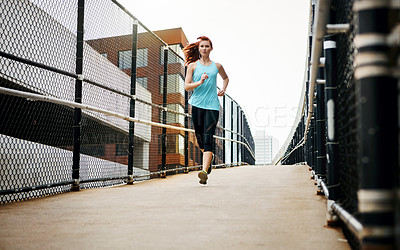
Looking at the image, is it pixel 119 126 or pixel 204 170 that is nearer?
pixel 204 170

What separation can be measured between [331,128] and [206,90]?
3086 millimetres

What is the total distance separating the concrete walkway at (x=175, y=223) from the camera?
73.2 inches

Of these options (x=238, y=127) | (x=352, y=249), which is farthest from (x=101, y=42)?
(x=238, y=127)

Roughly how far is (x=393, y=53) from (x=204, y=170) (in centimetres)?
398

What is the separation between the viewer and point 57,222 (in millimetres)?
2459

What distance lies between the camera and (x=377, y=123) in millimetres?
845

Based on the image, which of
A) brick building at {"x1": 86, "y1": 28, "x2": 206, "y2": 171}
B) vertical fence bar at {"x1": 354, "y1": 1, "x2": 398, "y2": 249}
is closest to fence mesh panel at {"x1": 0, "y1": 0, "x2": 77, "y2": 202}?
brick building at {"x1": 86, "y1": 28, "x2": 206, "y2": 171}

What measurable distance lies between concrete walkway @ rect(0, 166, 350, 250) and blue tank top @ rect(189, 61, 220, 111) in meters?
1.69

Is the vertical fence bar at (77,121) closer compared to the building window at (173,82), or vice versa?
the vertical fence bar at (77,121)

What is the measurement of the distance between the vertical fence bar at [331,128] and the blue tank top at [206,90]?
2.92m

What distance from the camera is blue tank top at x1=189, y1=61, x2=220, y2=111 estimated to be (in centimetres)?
502

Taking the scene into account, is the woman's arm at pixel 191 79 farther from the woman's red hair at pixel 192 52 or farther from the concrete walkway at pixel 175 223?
the concrete walkway at pixel 175 223

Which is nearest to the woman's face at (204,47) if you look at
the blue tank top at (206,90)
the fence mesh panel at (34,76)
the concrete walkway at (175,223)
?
the blue tank top at (206,90)

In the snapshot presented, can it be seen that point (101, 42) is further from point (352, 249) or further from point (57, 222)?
point (352, 249)
